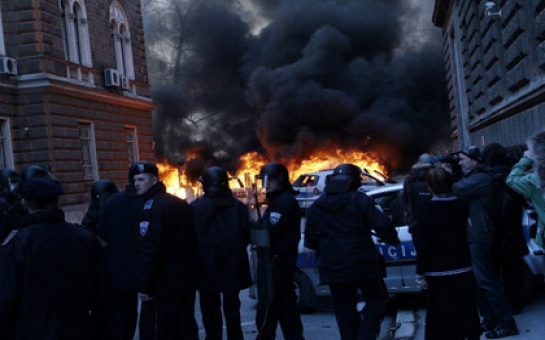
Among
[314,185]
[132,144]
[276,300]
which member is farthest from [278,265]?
[132,144]

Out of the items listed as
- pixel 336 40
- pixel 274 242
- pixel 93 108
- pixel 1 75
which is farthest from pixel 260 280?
pixel 336 40

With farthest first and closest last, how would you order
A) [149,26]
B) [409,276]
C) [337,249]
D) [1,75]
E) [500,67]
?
[149,26] → [1,75] → [500,67] → [409,276] → [337,249]

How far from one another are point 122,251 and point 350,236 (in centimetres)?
188

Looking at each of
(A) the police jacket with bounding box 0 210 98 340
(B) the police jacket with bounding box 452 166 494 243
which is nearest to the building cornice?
(B) the police jacket with bounding box 452 166 494 243

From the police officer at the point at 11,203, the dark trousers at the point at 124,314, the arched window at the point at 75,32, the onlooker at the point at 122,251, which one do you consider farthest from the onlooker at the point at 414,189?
the arched window at the point at 75,32

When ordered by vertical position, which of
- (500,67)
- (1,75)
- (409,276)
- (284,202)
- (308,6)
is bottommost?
(409,276)

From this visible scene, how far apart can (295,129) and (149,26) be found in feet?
41.1

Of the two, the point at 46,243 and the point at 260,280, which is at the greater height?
the point at 46,243

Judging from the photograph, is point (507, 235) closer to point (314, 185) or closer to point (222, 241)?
point (222, 241)

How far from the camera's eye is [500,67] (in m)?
10.5

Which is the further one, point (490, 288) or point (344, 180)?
point (490, 288)

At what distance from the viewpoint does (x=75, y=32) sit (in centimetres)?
1678

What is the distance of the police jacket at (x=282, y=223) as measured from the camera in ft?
16.5

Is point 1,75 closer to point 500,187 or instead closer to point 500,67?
point 500,67
